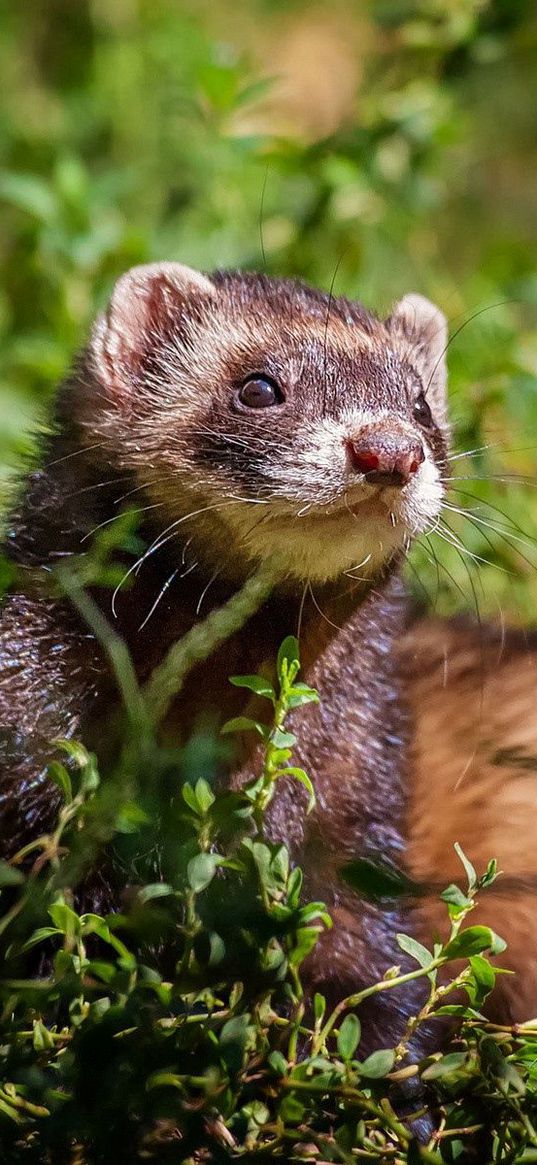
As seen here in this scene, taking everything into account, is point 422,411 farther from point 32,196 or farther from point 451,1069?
point 32,196

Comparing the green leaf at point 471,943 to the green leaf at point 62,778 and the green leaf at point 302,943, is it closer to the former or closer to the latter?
the green leaf at point 302,943

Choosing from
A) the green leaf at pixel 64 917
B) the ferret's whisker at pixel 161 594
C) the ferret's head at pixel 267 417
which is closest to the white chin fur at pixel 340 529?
the ferret's head at pixel 267 417

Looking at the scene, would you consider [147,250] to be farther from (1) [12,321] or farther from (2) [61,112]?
(2) [61,112]

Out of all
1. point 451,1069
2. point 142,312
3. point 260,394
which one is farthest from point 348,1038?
point 142,312

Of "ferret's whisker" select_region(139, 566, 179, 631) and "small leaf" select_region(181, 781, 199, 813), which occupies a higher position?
"ferret's whisker" select_region(139, 566, 179, 631)

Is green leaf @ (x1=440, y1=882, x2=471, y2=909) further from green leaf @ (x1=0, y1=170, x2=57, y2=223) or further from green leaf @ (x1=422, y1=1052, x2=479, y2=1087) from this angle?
green leaf @ (x1=0, y1=170, x2=57, y2=223)

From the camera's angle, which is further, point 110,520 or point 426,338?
point 426,338

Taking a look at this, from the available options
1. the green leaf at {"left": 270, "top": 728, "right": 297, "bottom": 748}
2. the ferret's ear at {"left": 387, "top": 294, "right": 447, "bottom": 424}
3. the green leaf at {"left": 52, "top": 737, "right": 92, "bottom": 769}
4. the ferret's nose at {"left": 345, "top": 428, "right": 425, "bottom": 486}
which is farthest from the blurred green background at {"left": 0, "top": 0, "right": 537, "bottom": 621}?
the green leaf at {"left": 270, "top": 728, "right": 297, "bottom": 748}
